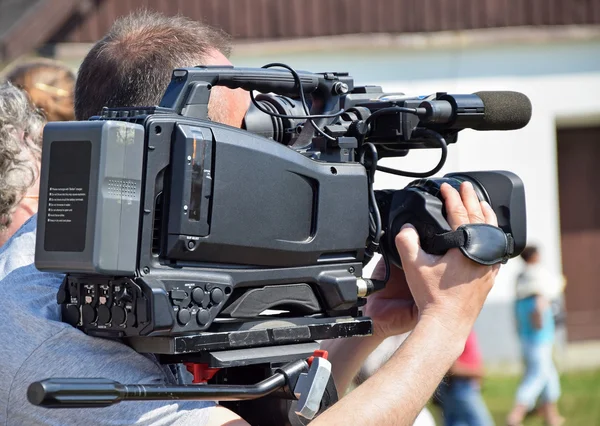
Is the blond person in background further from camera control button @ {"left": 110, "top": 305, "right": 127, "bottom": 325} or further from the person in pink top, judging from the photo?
the person in pink top

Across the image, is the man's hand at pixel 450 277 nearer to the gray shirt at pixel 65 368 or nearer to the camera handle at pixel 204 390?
the camera handle at pixel 204 390

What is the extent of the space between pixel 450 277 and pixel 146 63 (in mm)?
715

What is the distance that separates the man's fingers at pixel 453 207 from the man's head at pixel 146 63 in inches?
16.8

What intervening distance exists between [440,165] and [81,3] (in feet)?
26.6

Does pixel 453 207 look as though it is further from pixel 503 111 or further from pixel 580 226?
pixel 580 226

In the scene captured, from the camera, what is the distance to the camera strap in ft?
6.09

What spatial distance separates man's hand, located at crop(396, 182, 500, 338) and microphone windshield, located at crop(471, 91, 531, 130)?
0.72 ft

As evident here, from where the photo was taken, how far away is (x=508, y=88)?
32.2 ft

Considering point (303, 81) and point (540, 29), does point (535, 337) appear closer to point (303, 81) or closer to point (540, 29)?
point (540, 29)

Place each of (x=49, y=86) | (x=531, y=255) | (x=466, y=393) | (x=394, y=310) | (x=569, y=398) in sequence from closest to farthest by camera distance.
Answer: (x=394, y=310)
(x=49, y=86)
(x=466, y=393)
(x=531, y=255)
(x=569, y=398)

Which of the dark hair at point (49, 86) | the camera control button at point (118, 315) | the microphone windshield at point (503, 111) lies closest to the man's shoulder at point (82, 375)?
the camera control button at point (118, 315)

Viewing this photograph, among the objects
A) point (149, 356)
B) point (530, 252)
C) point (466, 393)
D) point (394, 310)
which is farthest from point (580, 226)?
point (149, 356)

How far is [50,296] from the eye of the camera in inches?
72.8

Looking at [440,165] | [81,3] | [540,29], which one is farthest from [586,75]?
[440,165]
